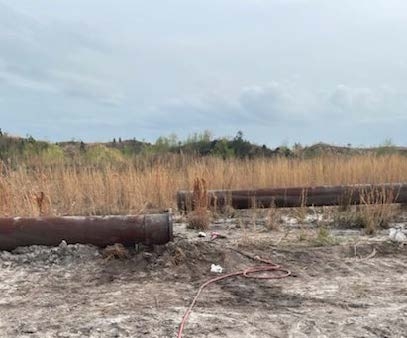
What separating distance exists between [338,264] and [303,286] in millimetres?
1003

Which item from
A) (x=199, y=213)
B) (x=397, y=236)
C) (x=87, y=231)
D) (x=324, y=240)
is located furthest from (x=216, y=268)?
(x=397, y=236)

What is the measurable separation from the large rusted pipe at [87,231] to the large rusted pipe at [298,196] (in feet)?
11.0

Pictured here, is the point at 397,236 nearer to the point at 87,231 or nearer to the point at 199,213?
the point at 199,213

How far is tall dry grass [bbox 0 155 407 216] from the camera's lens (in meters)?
9.15

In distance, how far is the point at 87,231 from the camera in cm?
697

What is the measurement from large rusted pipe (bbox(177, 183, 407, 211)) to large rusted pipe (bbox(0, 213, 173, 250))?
3.34 m

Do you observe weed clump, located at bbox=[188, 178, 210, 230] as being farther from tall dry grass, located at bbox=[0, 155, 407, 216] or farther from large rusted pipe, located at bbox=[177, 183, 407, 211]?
tall dry grass, located at bbox=[0, 155, 407, 216]

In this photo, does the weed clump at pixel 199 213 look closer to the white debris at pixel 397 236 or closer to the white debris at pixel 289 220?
the white debris at pixel 289 220

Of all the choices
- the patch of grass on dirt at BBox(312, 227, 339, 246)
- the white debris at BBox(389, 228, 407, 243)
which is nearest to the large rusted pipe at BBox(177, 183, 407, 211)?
the white debris at BBox(389, 228, 407, 243)

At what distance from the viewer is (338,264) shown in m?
6.71

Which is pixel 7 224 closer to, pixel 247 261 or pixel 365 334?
pixel 247 261

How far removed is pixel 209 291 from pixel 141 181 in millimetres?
6546

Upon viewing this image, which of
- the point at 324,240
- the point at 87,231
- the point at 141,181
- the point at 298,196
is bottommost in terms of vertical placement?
the point at 324,240

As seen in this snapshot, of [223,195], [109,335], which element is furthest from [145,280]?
[223,195]
